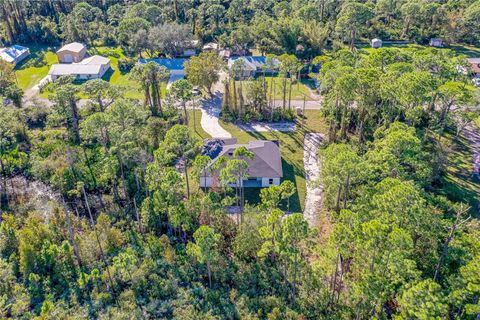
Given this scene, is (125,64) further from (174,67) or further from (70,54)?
(70,54)

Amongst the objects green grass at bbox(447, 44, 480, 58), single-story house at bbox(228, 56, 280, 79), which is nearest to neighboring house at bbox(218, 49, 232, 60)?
single-story house at bbox(228, 56, 280, 79)

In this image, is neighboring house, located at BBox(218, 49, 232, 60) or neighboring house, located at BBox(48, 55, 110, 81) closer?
neighboring house, located at BBox(48, 55, 110, 81)

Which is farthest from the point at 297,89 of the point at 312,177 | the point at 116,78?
the point at 116,78

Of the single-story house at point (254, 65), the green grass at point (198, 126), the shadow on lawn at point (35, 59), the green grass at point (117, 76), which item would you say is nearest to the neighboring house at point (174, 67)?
the green grass at point (117, 76)

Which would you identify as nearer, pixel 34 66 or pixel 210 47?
pixel 34 66

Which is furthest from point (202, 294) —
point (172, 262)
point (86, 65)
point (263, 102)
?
point (86, 65)

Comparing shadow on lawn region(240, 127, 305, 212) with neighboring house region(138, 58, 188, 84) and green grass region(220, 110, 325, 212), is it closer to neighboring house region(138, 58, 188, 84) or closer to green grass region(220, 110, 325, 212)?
green grass region(220, 110, 325, 212)
